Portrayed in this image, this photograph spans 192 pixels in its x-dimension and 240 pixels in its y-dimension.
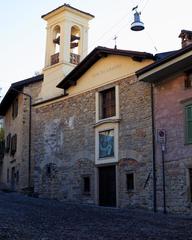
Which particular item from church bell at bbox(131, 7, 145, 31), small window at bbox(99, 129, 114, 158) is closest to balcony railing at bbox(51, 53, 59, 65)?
small window at bbox(99, 129, 114, 158)

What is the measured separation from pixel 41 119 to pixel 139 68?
7.36m

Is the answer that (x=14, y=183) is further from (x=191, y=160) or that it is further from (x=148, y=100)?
(x=191, y=160)

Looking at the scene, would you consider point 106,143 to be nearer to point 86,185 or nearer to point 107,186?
point 107,186

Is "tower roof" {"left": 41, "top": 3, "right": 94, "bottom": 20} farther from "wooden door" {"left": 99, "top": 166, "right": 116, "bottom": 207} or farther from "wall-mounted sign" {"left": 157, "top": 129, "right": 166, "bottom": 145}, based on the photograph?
"wall-mounted sign" {"left": 157, "top": 129, "right": 166, "bottom": 145}

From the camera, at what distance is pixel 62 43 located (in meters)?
24.5

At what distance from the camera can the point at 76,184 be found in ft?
66.8

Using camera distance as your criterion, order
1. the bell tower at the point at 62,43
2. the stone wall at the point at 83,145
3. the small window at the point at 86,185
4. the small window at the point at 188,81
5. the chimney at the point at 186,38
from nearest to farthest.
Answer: the small window at the point at 188,81
the stone wall at the point at 83,145
the chimney at the point at 186,38
the small window at the point at 86,185
the bell tower at the point at 62,43

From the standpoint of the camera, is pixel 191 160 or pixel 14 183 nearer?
pixel 191 160

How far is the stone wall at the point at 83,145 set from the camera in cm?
1744

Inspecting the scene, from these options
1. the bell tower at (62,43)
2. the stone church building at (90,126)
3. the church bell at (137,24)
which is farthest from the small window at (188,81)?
the bell tower at (62,43)

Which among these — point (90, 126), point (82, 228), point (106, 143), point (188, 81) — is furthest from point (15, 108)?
point (82, 228)

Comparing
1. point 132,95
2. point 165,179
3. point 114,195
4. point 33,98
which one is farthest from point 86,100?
point 33,98

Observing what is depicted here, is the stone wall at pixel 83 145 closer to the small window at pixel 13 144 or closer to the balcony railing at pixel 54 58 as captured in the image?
the balcony railing at pixel 54 58

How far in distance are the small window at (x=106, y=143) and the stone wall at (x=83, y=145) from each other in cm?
51
